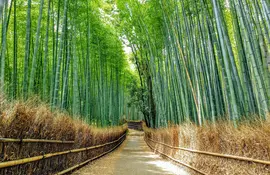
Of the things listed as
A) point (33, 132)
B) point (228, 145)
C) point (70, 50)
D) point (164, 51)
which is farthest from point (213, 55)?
point (70, 50)

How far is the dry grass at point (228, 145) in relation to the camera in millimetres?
2229

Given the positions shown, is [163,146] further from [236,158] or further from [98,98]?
[236,158]

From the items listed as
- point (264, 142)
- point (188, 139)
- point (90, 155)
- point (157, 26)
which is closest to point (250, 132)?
point (264, 142)

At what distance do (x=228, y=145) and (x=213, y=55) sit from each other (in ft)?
5.87

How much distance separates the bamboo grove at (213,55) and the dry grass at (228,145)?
0.86 ft

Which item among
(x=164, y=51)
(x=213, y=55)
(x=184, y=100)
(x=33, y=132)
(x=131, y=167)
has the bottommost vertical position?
(x=131, y=167)

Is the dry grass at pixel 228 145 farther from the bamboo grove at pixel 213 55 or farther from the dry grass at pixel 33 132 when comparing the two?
the dry grass at pixel 33 132

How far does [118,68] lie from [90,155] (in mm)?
7146

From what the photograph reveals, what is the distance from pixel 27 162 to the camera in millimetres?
2385

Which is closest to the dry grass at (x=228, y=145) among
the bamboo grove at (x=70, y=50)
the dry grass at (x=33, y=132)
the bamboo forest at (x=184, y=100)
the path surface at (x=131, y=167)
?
the bamboo forest at (x=184, y=100)

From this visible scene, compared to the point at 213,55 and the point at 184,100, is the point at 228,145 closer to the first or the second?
the point at 213,55

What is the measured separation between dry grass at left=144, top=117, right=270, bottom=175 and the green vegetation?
0.34 m

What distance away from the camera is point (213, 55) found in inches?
159

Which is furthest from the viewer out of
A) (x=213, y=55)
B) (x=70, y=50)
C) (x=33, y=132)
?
(x=70, y=50)
